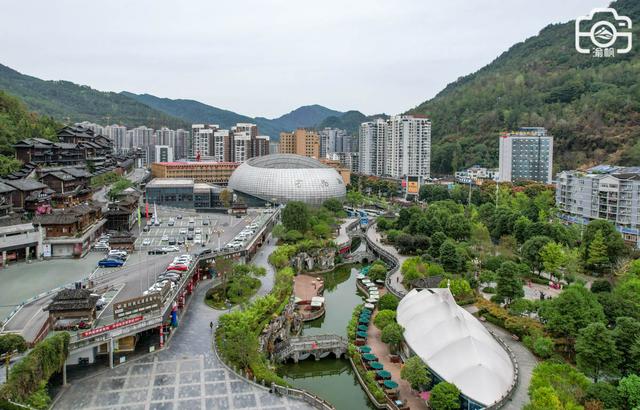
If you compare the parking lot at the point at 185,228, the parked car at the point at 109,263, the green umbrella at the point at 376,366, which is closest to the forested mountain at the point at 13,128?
the parking lot at the point at 185,228

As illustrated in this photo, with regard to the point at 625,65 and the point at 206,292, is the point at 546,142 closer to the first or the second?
the point at 625,65

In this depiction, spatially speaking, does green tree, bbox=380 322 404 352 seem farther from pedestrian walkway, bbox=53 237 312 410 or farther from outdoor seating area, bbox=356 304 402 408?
pedestrian walkway, bbox=53 237 312 410

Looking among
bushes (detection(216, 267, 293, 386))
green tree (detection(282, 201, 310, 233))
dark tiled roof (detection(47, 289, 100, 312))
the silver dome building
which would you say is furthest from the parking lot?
dark tiled roof (detection(47, 289, 100, 312))

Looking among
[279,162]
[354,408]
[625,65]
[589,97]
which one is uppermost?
[625,65]

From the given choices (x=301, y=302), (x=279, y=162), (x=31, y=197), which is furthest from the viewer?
(x=279, y=162)

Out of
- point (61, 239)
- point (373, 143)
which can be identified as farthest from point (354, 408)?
point (373, 143)

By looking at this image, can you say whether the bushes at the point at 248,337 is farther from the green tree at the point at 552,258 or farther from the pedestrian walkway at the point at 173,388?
the green tree at the point at 552,258

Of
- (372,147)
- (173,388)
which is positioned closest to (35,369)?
(173,388)
